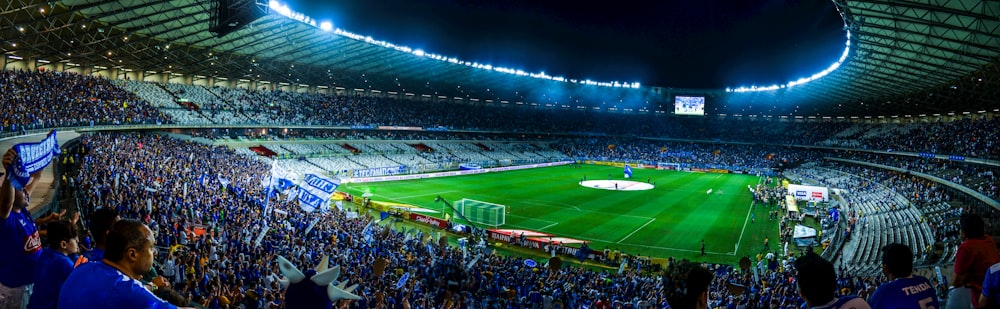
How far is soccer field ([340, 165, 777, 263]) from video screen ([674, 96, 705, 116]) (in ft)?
91.4

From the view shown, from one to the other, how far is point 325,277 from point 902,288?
450 centimetres

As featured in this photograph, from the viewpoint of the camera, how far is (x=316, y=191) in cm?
2286

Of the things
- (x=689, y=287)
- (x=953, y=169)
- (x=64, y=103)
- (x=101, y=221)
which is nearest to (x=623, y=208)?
(x=953, y=169)

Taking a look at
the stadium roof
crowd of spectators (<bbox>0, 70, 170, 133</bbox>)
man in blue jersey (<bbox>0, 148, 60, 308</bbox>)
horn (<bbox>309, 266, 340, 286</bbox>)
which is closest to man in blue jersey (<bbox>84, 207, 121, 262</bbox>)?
man in blue jersey (<bbox>0, 148, 60, 308</bbox>)

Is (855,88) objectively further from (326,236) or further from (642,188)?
(326,236)

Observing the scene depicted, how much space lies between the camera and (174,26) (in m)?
42.8

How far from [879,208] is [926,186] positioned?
1053 cm

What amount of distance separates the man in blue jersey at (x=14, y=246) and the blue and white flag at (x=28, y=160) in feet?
0.19

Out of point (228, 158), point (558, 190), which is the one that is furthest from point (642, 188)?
point (228, 158)

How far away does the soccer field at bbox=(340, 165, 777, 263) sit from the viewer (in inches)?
1267

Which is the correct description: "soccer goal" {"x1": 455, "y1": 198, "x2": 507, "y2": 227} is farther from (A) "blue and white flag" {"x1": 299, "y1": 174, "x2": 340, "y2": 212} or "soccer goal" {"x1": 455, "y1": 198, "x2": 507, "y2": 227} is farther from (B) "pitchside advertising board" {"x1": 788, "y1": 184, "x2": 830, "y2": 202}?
(B) "pitchside advertising board" {"x1": 788, "y1": 184, "x2": 830, "y2": 202}

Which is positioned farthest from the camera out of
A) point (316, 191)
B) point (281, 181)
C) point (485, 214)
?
point (485, 214)

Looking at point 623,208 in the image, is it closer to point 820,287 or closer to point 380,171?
point 380,171

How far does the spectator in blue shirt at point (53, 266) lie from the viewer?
4340 mm
